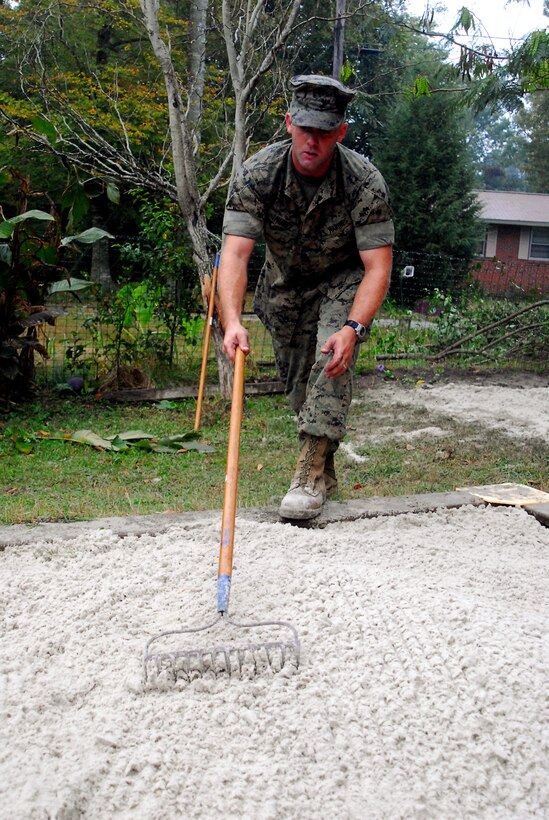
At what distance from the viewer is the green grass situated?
15.4 ft

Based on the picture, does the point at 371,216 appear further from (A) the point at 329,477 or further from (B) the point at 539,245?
(B) the point at 539,245

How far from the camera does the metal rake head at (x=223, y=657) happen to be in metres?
2.37

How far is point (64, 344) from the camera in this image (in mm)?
8508

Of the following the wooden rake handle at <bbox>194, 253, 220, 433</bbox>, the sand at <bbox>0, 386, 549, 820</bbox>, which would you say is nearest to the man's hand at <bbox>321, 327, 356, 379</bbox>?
the sand at <bbox>0, 386, 549, 820</bbox>

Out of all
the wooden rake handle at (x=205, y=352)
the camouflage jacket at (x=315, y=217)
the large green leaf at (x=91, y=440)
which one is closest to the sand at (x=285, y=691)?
the camouflage jacket at (x=315, y=217)

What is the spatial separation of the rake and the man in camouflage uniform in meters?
1.11

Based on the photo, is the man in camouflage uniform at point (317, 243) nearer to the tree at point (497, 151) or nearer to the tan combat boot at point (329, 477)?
the tan combat boot at point (329, 477)

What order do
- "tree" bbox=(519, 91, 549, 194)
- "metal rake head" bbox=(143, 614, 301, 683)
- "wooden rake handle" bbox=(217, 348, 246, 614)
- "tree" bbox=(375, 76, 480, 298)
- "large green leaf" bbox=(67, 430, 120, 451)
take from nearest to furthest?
"metal rake head" bbox=(143, 614, 301, 683) → "wooden rake handle" bbox=(217, 348, 246, 614) → "large green leaf" bbox=(67, 430, 120, 451) → "tree" bbox=(375, 76, 480, 298) → "tree" bbox=(519, 91, 549, 194)

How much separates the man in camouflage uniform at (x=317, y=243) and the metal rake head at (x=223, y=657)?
1190 millimetres

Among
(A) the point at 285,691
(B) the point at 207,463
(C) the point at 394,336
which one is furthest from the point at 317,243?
(C) the point at 394,336

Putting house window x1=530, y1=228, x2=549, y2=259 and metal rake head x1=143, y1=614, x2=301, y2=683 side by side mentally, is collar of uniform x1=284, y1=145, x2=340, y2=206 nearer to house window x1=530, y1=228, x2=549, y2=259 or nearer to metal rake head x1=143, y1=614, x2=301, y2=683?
metal rake head x1=143, y1=614, x2=301, y2=683

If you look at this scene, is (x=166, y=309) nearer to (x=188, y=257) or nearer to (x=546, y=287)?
(x=188, y=257)

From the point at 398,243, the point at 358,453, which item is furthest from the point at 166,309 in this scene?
the point at 398,243

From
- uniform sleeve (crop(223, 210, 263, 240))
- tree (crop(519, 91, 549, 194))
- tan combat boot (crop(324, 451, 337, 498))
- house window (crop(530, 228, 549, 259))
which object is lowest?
tan combat boot (crop(324, 451, 337, 498))
